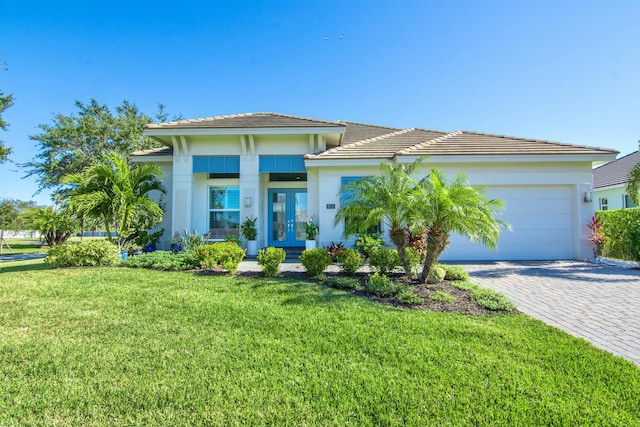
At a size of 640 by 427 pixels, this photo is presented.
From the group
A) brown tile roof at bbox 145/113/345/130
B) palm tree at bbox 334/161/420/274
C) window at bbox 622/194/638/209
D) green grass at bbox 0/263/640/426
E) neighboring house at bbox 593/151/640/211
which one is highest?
brown tile roof at bbox 145/113/345/130

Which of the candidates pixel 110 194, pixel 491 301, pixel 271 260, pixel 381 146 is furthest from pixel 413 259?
pixel 110 194

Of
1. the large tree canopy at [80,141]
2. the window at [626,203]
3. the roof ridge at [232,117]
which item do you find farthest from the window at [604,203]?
the large tree canopy at [80,141]

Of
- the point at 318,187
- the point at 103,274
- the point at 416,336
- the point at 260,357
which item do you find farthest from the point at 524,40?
the point at 103,274

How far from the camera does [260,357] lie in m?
3.45

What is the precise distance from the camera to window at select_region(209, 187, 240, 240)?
13133 millimetres

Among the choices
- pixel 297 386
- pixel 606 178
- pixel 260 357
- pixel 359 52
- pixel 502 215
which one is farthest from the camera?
pixel 606 178

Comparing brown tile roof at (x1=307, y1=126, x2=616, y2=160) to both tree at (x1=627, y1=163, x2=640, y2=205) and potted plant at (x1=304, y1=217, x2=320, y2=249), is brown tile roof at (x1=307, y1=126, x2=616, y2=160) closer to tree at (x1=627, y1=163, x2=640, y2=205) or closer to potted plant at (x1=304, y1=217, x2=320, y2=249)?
tree at (x1=627, y1=163, x2=640, y2=205)

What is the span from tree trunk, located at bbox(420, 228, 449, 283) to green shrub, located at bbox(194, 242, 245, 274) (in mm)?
5081

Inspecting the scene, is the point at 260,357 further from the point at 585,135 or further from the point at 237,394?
the point at 585,135

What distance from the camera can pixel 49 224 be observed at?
17578 mm

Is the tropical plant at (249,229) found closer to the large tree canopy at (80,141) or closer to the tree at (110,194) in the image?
the tree at (110,194)

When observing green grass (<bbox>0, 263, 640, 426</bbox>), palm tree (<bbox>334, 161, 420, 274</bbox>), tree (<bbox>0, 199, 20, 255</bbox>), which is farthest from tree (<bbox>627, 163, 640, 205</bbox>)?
tree (<bbox>0, 199, 20, 255</bbox>)

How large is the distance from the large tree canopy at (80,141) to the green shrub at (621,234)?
91.8ft

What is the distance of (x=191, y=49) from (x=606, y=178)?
2894 cm
